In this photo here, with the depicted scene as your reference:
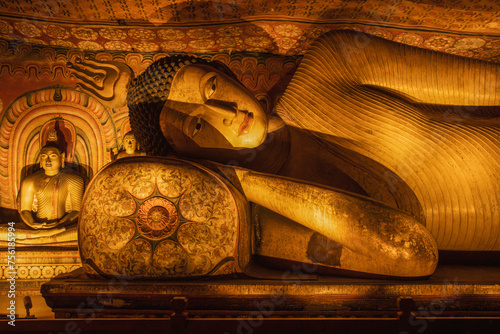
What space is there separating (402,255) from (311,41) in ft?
6.06

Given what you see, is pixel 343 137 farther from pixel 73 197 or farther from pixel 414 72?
pixel 73 197

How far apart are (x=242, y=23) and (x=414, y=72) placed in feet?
4.30

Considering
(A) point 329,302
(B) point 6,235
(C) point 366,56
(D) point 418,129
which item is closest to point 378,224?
(A) point 329,302

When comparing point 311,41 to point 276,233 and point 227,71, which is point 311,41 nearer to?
point 227,71

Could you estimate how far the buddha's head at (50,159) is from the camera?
9.74 ft

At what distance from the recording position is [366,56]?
2426 mm

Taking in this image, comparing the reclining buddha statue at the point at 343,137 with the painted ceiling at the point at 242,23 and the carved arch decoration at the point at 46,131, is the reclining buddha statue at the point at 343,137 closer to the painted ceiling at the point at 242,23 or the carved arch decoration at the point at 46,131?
the painted ceiling at the point at 242,23

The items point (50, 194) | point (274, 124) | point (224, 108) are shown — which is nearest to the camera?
point (224, 108)

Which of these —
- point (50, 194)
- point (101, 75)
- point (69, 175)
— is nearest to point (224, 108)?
point (101, 75)

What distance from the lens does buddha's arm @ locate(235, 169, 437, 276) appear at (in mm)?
1767

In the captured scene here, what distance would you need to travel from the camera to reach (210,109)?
2232 millimetres

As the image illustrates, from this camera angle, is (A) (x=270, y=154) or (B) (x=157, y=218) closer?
(B) (x=157, y=218)

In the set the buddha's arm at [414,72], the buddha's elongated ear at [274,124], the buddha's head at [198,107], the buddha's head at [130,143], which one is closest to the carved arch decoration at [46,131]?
the buddha's head at [130,143]

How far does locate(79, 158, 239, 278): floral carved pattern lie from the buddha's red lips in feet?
1.64
